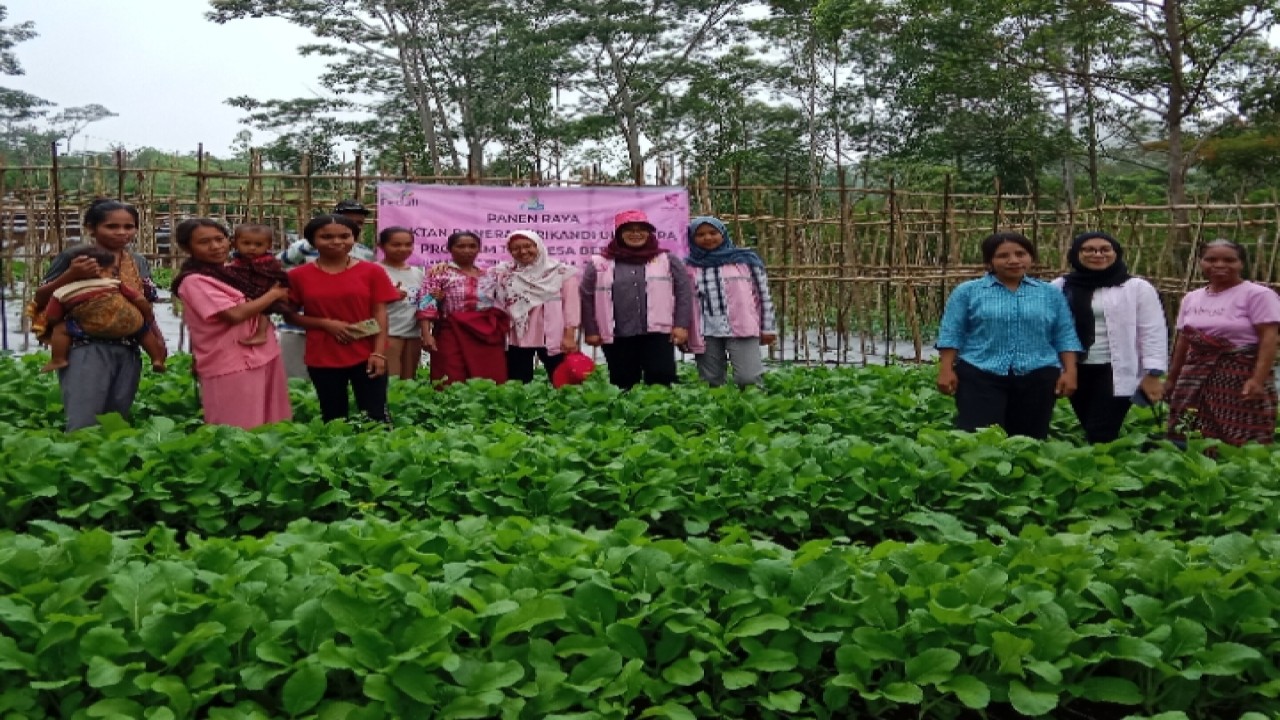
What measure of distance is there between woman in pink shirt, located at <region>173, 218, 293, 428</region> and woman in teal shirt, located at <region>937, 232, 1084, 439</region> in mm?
3539

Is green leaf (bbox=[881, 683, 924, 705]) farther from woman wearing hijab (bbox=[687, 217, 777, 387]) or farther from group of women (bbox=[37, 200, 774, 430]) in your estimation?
woman wearing hijab (bbox=[687, 217, 777, 387])

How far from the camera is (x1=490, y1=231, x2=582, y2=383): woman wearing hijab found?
7898 mm

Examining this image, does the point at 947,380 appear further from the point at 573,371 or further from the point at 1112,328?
the point at 573,371

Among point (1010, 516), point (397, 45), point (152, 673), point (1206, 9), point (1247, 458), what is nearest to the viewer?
point (152, 673)

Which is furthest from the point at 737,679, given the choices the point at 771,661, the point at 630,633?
the point at 630,633

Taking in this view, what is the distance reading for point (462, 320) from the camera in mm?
7914

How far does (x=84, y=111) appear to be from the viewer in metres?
56.4

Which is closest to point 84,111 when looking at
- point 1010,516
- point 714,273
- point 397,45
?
point 397,45

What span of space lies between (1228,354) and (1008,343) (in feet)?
4.39

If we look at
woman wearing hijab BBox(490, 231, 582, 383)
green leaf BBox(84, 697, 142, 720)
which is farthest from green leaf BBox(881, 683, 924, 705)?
woman wearing hijab BBox(490, 231, 582, 383)

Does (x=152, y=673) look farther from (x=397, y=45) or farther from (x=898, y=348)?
(x=397, y=45)

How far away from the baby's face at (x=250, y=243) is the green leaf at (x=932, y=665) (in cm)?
456

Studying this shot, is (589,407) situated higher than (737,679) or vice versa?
(589,407)

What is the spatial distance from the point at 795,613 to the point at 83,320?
14.1ft
